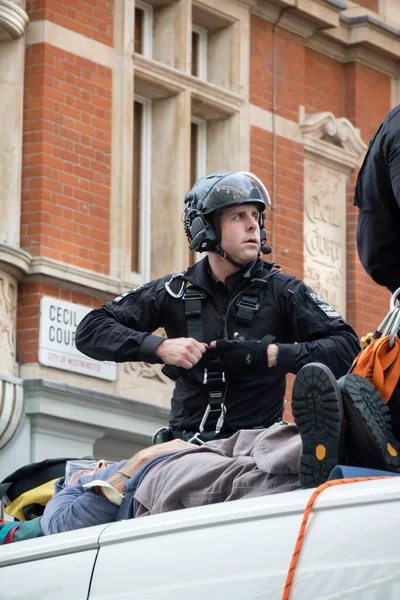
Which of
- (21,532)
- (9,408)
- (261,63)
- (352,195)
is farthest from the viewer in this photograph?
(352,195)

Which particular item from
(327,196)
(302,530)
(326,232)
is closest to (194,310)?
(302,530)

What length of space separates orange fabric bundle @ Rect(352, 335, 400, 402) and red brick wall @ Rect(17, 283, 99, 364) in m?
9.76

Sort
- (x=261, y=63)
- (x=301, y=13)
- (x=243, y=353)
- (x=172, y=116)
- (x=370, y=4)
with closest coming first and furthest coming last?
(x=243, y=353), (x=172, y=116), (x=261, y=63), (x=301, y=13), (x=370, y=4)

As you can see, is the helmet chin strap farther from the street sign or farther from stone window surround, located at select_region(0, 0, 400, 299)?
the street sign

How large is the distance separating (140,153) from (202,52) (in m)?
1.42

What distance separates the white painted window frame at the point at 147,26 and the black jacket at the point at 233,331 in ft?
31.5

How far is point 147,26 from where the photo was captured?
15984 mm

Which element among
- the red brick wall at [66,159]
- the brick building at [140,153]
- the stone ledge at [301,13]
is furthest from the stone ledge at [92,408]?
the stone ledge at [301,13]

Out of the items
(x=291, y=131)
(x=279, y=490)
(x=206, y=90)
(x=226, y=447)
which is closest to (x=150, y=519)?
(x=279, y=490)

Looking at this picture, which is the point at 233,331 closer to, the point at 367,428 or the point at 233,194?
the point at 233,194

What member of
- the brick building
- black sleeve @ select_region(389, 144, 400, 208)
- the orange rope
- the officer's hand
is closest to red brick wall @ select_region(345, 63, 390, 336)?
the brick building

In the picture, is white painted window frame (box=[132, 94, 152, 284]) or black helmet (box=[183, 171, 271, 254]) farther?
white painted window frame (box=[132, 94, 152, 284])

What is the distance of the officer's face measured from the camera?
638cm

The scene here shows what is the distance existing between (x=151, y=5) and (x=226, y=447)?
38.3 feet
